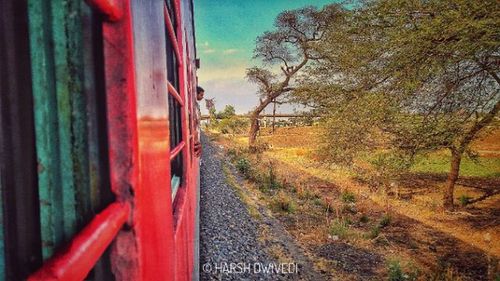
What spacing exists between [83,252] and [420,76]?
6.45 m

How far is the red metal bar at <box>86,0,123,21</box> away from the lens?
420 millimetres

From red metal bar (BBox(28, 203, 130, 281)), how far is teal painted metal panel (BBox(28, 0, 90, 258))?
0.16ft

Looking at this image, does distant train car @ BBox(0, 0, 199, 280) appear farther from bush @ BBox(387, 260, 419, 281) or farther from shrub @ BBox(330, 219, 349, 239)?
shrub @ BBox(330, 219, 349, 239)

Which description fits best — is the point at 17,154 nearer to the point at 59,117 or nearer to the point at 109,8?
the point at 59,117

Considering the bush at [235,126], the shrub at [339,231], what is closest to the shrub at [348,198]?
the shrub at [339,231]

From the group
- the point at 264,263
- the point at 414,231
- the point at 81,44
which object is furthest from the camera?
the point at 414,231

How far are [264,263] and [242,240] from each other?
804 millimetres

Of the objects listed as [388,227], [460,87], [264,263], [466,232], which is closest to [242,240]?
[264,263]

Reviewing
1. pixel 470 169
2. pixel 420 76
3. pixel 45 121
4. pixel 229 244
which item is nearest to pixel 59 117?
pixel 45 121

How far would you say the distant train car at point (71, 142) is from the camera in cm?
37

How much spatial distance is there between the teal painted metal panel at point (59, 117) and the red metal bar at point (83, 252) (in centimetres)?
5

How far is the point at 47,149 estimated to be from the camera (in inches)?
15.9

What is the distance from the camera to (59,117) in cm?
42

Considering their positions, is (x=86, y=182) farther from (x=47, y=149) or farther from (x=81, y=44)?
(x=81, y=44)
